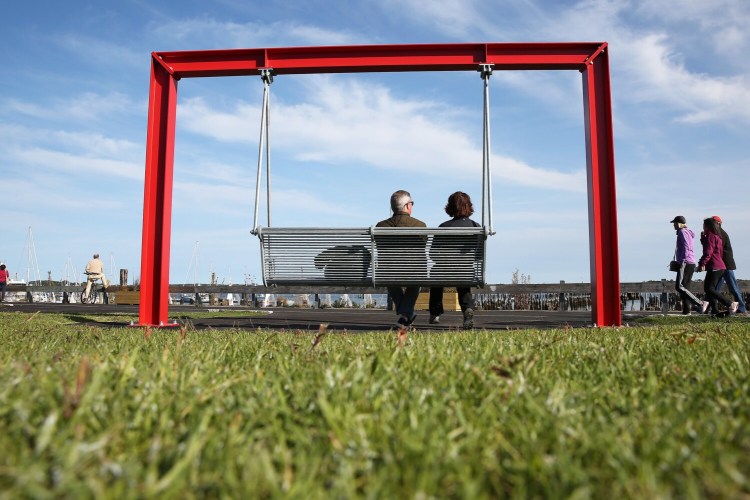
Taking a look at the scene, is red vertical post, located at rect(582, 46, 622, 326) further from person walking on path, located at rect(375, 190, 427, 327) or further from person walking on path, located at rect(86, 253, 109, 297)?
person walking on path, located at rect(86, 253, 109, 297)

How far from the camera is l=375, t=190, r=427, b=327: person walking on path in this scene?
8406 mm

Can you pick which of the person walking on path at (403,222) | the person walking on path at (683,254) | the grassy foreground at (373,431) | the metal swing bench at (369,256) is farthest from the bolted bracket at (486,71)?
the person walking on path at (683,254)

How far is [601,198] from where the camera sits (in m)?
8.28

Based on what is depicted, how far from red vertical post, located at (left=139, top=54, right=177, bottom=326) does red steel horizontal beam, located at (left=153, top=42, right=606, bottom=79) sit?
3.60 feet

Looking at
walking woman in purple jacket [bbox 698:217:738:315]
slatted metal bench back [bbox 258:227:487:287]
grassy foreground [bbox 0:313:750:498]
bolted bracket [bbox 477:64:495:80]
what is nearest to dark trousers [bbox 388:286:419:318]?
slatted metal bench back [bbox 258:227:487:287]

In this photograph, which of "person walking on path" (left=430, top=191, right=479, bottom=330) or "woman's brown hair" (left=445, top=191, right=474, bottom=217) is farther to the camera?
"woman's brown hair" (left=445, top=191, right=474, bottom=217)

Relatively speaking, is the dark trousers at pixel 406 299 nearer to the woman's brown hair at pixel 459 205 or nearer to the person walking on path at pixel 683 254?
the woman's brown hair at pixel 459 205

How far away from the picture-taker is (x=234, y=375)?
7.92 ft

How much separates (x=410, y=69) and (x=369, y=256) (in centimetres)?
264

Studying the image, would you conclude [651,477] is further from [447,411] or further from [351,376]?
[351,376]

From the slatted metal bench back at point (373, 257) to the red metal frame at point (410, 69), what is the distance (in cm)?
198

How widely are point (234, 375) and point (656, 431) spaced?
1.45 m

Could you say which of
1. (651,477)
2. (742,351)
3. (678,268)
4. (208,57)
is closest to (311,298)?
(678,268)

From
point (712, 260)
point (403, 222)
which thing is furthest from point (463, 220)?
point (712, 260)
